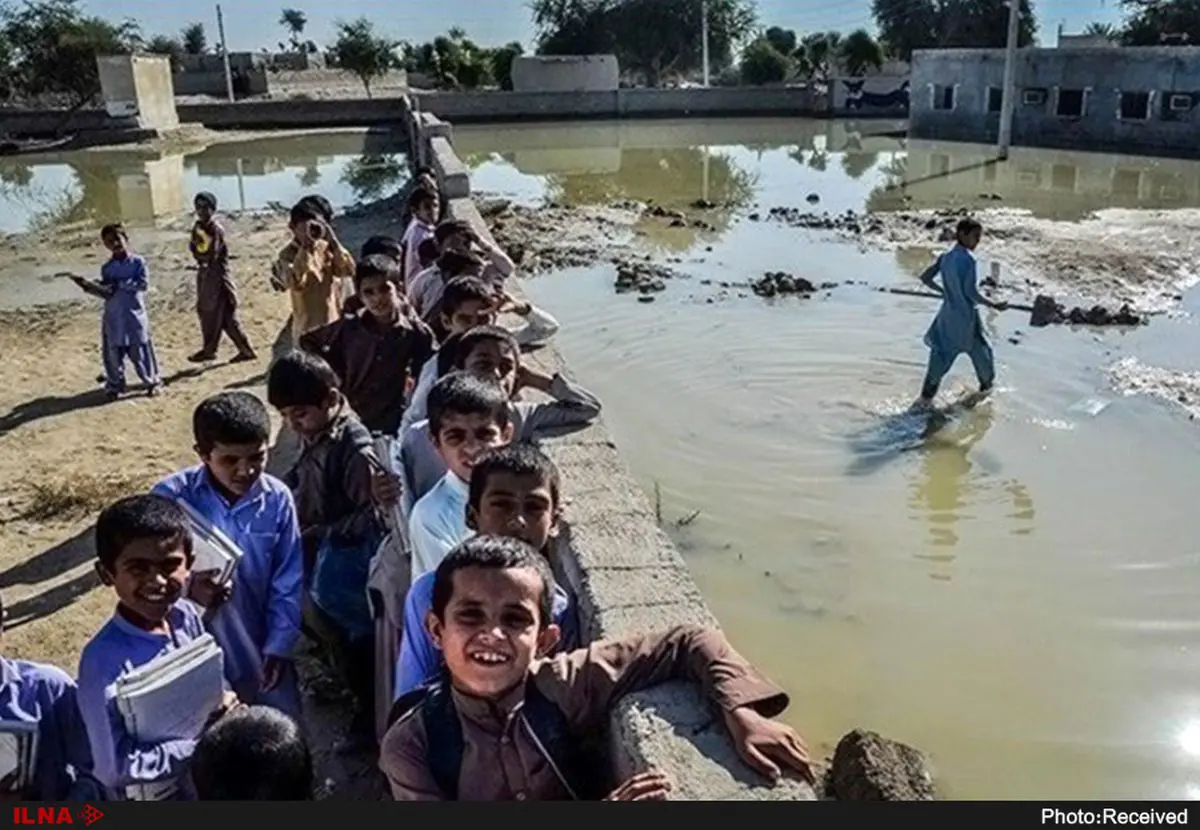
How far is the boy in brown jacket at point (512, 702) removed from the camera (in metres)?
2.06

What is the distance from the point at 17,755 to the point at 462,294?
2.65 metres

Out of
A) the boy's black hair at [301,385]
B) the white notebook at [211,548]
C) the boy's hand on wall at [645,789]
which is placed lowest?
the boy's hand on wall at [645,789]

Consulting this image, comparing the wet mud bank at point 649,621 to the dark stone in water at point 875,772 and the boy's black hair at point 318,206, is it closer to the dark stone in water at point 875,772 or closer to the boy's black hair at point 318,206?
the dark stone in water at point 875,772

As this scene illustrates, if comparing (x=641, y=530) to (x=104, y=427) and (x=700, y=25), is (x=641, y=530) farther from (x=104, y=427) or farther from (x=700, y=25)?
(x=700, y=25)

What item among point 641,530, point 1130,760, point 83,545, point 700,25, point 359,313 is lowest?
point 1130,760

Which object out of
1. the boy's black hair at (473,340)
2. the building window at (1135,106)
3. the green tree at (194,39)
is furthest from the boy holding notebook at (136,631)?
the green tree at (194,39)

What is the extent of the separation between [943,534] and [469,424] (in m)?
4.60

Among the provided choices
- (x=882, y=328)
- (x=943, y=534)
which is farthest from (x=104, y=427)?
(x=882, y=328)

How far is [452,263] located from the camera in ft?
19.0

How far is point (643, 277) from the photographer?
13523 mm

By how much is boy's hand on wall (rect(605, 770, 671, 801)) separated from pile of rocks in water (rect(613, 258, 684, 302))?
1069 centimetres

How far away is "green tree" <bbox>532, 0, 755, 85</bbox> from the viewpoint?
4841 cm

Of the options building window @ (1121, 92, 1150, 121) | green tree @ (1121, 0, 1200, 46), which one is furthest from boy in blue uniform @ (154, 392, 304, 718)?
green tree @ (1121, 0, 1200, 46)

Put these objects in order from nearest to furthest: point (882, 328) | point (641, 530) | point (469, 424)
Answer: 1. point (469, 424)
2. point (641, 530)
3. point (882, 328)
